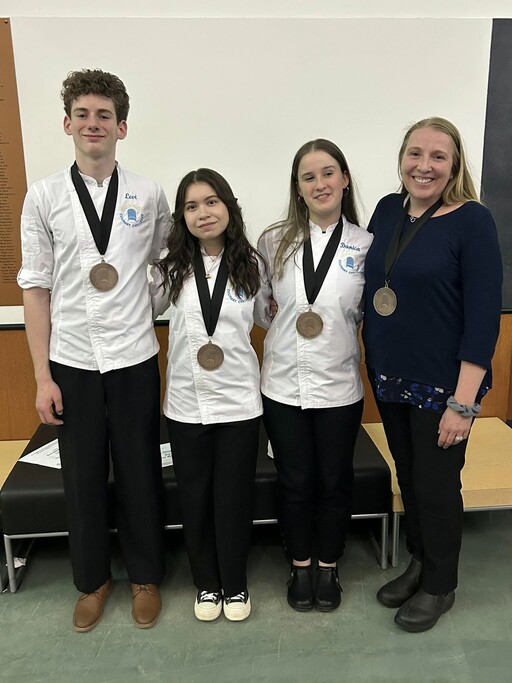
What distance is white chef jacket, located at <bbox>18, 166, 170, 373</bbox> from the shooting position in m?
1.82

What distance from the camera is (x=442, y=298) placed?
5.65ft

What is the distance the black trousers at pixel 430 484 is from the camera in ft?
6.07

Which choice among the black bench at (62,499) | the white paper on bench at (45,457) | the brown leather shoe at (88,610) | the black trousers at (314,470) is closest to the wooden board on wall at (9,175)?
the white paper on bench at (45,457)

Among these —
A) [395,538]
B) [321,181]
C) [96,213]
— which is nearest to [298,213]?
[321,181]

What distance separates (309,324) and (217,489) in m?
0.67

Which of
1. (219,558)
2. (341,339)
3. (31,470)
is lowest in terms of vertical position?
(219,558)

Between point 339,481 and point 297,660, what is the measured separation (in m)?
0.62

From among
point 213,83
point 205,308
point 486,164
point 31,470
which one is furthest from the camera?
point 486,164

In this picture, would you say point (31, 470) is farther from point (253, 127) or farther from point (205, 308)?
point (253, 127)

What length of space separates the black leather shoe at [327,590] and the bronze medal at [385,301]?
3.40ft

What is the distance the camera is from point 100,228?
71.9 inches

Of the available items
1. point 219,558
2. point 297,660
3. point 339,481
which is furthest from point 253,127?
point 297,660

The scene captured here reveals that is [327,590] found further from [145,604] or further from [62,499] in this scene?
[62,499]

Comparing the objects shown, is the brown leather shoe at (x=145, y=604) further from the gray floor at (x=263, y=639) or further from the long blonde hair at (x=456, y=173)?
the long blonde hair at (x=456, y=173)
